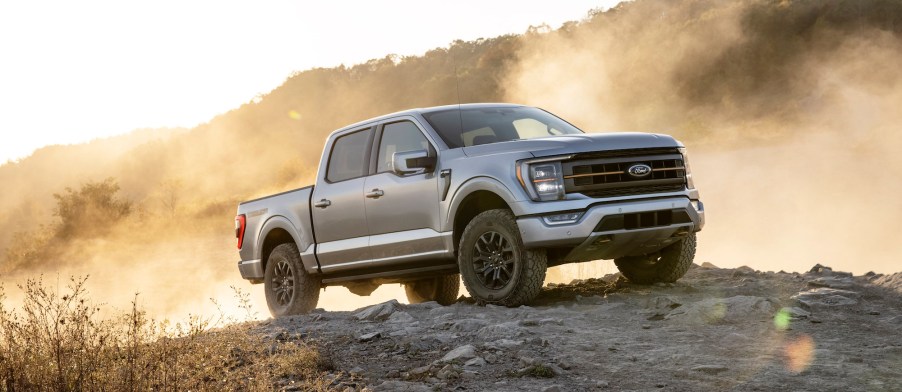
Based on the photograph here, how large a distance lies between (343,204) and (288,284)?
1.50m

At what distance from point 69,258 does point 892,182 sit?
24611mm

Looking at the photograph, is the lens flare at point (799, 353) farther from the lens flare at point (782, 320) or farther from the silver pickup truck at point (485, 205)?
the silver pickup truck at point (485, 205)

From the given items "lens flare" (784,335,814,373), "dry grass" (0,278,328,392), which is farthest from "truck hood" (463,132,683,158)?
"dry grass" (0,278,328,392)

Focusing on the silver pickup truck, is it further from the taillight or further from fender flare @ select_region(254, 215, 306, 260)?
the taillight

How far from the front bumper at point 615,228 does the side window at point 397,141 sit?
1.65 meters

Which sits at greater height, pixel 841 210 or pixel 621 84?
pixel 621 84

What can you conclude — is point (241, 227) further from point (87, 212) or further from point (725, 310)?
point (87, 212)

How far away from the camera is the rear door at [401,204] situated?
9641mm

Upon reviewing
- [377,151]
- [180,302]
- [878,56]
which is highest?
[878,56]

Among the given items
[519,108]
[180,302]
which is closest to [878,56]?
[180,302]

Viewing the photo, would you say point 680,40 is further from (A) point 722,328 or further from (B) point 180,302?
(A) point 722,328

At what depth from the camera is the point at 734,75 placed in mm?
30703

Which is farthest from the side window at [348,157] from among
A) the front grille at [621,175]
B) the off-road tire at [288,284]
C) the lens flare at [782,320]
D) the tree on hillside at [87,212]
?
the tree on hillside at [87,212]

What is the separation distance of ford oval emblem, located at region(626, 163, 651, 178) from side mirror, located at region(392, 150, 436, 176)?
1750 mm
